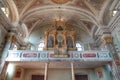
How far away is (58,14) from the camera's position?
15688 mm

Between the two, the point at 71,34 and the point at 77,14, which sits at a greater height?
the point at 77,14

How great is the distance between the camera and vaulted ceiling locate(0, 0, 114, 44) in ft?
42.4

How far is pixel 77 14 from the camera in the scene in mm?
15008

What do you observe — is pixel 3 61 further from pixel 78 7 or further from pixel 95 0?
pixel 95 0

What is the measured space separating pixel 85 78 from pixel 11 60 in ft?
27.8

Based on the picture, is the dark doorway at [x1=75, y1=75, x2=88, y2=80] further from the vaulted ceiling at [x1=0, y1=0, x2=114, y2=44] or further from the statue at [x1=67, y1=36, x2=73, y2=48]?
the vaulted ceiling at [x1=0, y1=0, x2=114, y2=44]

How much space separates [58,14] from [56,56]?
6613 millimetres

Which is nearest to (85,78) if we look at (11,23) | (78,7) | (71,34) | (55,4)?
(71,34)

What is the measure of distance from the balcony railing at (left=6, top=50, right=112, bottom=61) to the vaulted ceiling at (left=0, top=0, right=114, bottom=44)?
10.9 ft

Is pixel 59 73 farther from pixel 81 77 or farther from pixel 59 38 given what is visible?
pixel 59 38

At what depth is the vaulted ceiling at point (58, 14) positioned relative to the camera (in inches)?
509

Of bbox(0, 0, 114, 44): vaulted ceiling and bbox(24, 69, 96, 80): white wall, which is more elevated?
bbox(0, 0, 114, 44): vaulted ceiling

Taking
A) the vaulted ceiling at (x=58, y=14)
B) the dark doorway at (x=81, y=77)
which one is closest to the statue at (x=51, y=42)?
the vaulted ceiling at (x=58, y=14)

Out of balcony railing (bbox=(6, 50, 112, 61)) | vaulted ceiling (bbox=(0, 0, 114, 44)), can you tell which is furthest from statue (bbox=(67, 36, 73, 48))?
vaulted ceiling (bbox=(0, 0, 114, 44))
